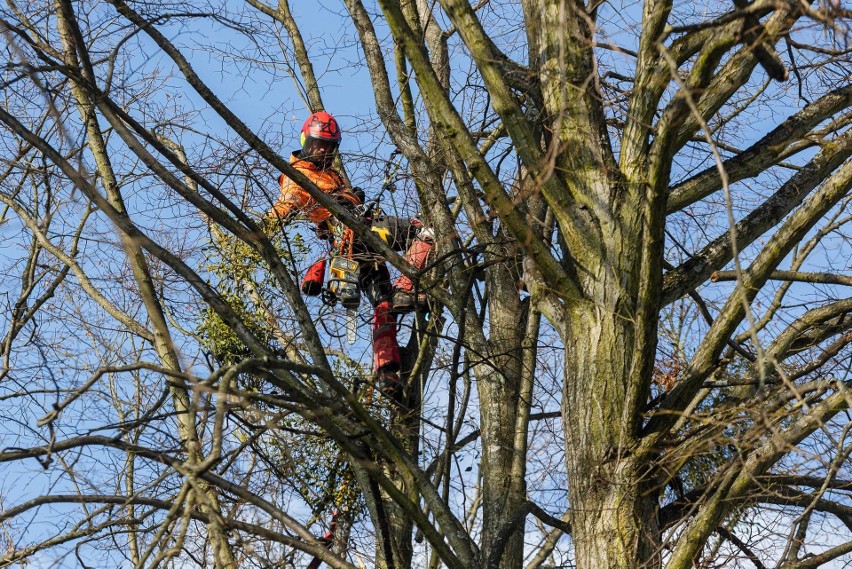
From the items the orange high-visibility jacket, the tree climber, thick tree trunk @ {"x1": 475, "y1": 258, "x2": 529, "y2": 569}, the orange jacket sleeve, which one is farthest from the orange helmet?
thick tree trunk @ {"x1": 475, "y1": 258, "x2": 529, "y2": 569}

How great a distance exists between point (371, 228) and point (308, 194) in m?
0.48

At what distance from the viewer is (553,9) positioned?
4.35m

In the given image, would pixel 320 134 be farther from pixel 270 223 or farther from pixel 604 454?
pixel 604 454

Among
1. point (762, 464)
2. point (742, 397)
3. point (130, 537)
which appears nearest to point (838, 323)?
point (742, 397)

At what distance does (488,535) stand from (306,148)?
296 centimetres

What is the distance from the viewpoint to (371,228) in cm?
575

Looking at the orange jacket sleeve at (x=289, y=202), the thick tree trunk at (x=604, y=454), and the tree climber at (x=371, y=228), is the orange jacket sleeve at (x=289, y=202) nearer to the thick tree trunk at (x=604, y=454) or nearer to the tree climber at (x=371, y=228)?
the tree climber at (x=371, y=228)

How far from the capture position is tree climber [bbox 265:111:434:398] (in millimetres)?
5996

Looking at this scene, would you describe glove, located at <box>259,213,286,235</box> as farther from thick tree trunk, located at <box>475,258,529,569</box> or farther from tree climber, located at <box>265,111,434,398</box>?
thick tree trunk, located at <box>475,258,529,569</box>

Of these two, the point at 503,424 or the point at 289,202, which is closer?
the point at 503,424

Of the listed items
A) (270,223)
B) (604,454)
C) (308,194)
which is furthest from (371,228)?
(604,454)

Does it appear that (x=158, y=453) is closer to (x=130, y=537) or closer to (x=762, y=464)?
(x=762, y=464)

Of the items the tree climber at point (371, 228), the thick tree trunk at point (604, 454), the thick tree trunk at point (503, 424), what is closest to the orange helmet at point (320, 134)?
the tree climber at point (371, 228)

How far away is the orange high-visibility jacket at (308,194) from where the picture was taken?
234 inches
